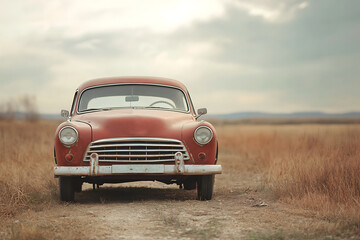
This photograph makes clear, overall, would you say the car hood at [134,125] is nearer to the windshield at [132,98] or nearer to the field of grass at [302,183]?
the windshield at [132,98]

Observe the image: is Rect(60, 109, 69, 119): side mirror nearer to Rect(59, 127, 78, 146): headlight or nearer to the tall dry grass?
the tall dry grass

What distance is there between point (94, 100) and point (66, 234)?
3124mm

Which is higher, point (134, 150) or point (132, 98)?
point (132, 98)

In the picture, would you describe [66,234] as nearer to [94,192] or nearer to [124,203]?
[124,203]

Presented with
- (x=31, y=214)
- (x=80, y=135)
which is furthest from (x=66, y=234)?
(x=80, y=135)

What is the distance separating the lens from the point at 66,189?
5812 millimetres

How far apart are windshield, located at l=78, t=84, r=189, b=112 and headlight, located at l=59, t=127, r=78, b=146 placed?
45.2 inches

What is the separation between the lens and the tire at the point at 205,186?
587cm

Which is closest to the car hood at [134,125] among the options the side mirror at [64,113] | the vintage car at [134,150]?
the vintage car at [134,150]

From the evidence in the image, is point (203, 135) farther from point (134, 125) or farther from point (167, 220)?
point (167, 220)

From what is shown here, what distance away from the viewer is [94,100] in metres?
6.83

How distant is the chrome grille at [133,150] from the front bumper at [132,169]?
85 millimetres

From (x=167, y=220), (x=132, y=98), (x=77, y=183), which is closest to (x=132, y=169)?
(x=167, y=220)

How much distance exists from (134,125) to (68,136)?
2.67 feet
